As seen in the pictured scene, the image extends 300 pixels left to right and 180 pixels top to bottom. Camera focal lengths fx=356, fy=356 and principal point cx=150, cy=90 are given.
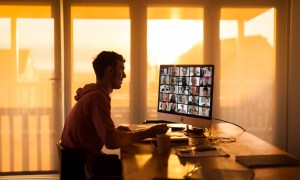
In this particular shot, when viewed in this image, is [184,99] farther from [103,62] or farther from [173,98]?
[103,62]

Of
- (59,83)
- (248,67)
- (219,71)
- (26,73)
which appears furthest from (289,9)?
(26,73)

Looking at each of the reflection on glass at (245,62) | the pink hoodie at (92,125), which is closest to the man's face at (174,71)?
the pink hoodie at (92,125)

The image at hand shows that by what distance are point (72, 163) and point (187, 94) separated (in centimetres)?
103

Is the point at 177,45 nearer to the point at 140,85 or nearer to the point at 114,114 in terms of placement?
the point at 140,85

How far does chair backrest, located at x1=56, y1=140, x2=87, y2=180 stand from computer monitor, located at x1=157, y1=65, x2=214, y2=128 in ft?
2.93

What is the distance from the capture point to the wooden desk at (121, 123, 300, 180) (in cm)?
162

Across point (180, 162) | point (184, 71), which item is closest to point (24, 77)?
point (184, 71)

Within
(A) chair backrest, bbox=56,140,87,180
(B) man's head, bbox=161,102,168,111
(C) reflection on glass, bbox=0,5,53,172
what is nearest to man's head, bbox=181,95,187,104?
(B) man's head, bbox=161,102,168,111

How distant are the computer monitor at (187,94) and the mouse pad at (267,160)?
54 cm

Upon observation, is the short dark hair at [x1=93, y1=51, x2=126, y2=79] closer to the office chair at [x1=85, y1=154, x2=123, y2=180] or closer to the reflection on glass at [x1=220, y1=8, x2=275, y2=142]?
the office chair at [x1=85, y1=154, x2=123, y2=180]

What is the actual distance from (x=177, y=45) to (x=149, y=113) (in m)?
0.92

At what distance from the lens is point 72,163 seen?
196cm

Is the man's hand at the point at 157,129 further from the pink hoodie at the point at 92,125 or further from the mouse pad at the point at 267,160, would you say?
the mouse pad at the point at 267,160

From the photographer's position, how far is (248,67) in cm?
449
